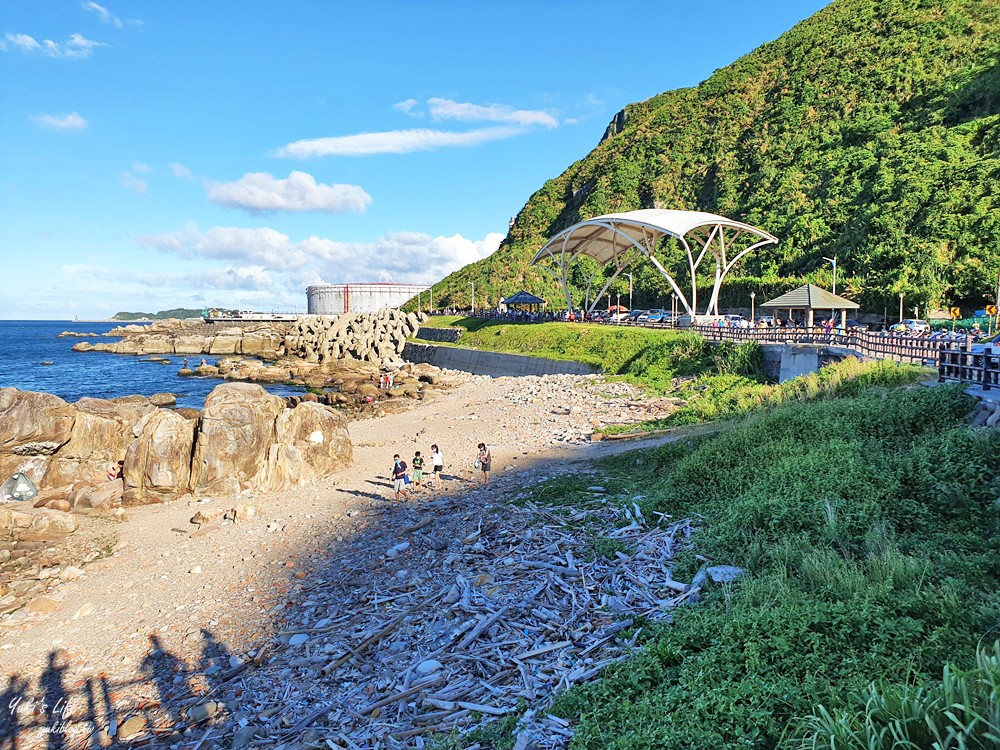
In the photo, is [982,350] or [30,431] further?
[30,431]

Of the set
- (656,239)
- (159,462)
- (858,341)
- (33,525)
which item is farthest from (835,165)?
(33,525)

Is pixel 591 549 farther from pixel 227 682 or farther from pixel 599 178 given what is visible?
pixel 599 178

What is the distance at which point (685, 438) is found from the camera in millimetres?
16031

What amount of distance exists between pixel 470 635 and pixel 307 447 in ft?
43.7

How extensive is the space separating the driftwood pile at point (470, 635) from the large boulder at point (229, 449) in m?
8.35

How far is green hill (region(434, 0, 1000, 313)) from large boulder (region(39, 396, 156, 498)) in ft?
145

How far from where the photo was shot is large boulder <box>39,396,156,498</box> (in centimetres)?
1823

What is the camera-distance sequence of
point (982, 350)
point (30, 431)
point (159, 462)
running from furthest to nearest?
point (30, 431)
point (159, 462)
point (982, 350)

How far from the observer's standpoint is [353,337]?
211 ft

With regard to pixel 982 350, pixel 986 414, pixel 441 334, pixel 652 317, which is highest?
pixel 652 317

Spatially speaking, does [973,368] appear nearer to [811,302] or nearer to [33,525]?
[811,302]

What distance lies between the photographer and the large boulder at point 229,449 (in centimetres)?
1802

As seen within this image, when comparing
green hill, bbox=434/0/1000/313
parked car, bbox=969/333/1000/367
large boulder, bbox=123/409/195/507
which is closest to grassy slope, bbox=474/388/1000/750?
parked car, bbox=969/333/1000/367

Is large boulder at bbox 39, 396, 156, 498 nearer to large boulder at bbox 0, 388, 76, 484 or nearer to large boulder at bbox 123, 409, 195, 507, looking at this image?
large boulder at bbox 0, 388, 76, 484
